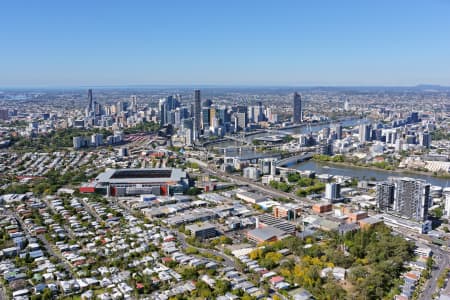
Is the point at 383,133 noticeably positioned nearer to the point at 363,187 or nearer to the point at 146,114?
the point at 363,187

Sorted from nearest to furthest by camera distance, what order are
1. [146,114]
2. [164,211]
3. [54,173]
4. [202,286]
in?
[202,286]
[164,211]
[54,173]
[146,114]

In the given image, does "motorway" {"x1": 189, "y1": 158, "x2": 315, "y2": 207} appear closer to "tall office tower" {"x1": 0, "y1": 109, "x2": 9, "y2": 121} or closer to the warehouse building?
the warehouse building

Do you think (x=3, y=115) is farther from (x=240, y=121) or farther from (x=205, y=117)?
(x=240, y=121)

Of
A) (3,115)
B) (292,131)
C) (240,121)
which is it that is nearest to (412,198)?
(292,131)

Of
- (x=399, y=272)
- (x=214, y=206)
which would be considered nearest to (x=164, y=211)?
(x=214, y=206)

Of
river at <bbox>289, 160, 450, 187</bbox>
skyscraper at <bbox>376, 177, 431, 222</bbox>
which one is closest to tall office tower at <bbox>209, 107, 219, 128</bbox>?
river at <bbox>289, 160, 450, 187</bbox>

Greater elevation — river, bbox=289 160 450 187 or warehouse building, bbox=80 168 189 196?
warehouse building, bbox=80 168 189 196
